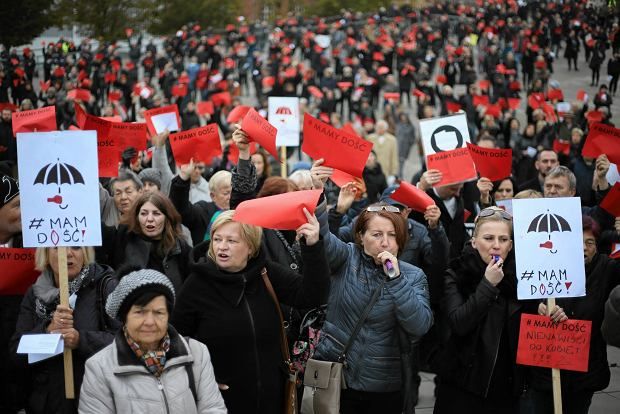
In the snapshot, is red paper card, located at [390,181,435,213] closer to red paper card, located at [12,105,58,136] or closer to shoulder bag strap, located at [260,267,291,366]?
shoulder bag strap, located at [260,267,291,366]

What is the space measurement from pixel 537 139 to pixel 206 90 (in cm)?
1584

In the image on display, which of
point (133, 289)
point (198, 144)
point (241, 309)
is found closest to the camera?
point (133, 289)

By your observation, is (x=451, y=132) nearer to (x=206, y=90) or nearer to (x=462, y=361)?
(x=462, y=361)

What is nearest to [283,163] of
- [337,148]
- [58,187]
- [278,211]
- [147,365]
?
[337,148]

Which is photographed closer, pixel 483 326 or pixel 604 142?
pixel 483 326

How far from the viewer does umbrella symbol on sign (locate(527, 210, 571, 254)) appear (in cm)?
489

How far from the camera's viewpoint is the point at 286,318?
5047 millimetres

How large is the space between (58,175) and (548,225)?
257cm

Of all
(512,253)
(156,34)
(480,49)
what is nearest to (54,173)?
(512,253)

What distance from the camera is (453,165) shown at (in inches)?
286

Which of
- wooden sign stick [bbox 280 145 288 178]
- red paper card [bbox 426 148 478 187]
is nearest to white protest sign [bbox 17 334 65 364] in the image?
wooden sign stick [bbox 280 145 288 178]

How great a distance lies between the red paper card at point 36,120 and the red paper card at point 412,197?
243 centimetres

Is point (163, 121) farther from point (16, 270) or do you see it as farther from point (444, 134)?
point (16, 270)

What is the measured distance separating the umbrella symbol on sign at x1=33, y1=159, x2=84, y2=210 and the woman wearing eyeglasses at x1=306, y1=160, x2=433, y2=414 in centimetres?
125
